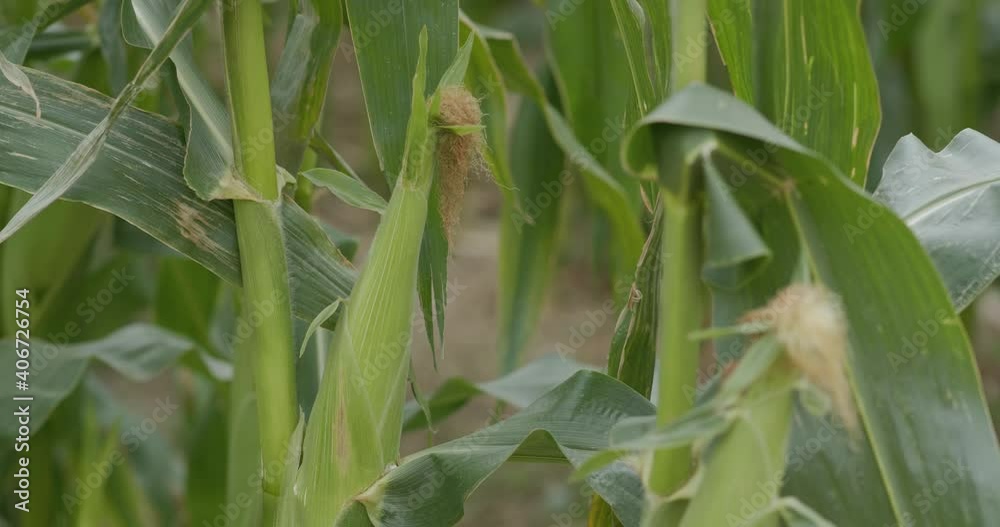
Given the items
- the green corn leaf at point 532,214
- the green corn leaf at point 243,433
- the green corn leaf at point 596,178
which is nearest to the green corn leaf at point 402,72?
the green corn leaf at point 596,178

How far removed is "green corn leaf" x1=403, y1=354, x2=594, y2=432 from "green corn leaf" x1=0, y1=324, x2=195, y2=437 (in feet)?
0.98

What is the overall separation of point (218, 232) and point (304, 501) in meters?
0.17

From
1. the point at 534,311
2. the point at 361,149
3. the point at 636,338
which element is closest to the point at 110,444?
the point at 534,311

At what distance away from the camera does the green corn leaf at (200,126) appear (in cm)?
59

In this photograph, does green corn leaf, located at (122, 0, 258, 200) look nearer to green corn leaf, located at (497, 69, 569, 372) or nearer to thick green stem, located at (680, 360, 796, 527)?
thick green stem, located at (680, 360, 796, 527)

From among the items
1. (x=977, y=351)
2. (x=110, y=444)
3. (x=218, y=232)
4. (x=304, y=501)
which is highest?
(x=218, y=232)

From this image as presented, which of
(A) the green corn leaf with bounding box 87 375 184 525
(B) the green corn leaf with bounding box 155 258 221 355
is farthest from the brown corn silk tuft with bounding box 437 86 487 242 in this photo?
(A) the green corn leaf with bounding box 87 375 184 525

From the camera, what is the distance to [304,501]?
1.89 ft

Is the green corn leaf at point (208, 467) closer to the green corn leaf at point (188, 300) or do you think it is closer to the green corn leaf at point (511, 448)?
the green corn leaf at point (188, 300)

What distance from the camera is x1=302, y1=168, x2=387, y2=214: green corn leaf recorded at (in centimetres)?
60

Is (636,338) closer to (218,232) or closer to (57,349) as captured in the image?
(218,232)

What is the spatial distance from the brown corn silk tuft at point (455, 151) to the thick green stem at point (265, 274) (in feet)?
0.33

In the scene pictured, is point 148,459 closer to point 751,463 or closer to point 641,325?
point 641,325

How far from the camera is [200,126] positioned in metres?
0.61
